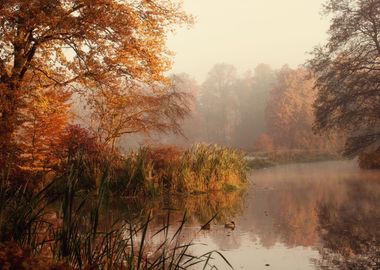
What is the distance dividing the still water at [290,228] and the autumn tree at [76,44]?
394 cm

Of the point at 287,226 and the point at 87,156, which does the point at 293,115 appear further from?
the point at 287,226

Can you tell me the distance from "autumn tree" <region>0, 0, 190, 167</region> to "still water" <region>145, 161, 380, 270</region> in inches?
155

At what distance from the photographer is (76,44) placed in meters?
12.0

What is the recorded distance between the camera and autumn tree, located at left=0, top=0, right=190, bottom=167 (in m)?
10.4

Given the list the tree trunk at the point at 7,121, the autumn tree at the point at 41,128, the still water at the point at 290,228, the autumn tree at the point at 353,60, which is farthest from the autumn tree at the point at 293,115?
the tree trunk at the point at 7,121

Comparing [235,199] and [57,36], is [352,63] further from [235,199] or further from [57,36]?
[57,36]

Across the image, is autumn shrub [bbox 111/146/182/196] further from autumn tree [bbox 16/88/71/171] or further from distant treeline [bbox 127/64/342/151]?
distant treeline [bbox 127/64/342/151]

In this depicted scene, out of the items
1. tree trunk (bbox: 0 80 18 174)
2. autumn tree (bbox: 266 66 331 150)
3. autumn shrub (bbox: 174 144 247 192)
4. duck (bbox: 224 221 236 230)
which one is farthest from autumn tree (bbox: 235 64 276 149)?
duck (bbox: 224 221 236 230)

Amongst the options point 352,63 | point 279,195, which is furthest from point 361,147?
point 279,195

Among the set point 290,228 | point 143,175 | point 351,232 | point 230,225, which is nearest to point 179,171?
point 143,175

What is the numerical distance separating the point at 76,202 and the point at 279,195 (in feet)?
19.6

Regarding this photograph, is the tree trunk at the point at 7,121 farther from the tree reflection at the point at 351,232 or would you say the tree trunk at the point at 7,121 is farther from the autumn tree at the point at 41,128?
the tree reflection at the point at 351,232

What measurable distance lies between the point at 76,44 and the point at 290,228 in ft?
24.9

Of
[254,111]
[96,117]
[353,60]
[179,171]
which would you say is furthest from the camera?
[254,111]
